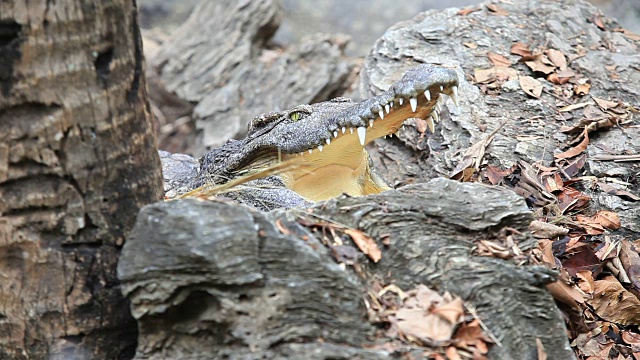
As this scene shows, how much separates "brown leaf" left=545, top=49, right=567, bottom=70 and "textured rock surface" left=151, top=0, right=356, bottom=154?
2655 mm

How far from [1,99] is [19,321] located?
76 cm

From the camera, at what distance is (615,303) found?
3354 millimetres

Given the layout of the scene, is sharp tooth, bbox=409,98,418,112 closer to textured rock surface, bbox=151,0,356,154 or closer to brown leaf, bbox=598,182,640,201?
brown leaf, bbox=598,182,640,201

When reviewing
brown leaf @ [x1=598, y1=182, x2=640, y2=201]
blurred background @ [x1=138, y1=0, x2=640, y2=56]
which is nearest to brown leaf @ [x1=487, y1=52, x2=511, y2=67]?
brown leaf @ [x1=598, y1=182, x2=640, y2=201]

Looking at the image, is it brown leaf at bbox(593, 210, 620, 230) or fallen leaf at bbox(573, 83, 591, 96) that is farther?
fallen leaf at bbox(573, 83, 591, 96)

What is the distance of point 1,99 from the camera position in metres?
2.13

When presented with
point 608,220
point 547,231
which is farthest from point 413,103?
point 608,220

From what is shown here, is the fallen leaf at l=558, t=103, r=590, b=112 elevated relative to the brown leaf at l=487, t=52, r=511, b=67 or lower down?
lower down

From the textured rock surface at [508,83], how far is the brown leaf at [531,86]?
37mm

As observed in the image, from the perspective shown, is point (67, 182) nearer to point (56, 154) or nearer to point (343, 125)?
point (56, 154)

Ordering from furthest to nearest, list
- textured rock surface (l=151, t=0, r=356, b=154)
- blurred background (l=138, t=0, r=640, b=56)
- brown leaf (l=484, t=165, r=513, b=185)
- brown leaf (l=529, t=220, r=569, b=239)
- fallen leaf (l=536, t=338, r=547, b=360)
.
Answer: blurred background (l=138, t=0, r=640, b=56) → textured rock surface (l=151, t=0, r=356, b=154) → brown leaf (l=484, t=165, r=513, b=185) → brown leaf (l=529, t=220, r=569, b=239) → fallen leaf (l=536, t=338, r=547, b=360)

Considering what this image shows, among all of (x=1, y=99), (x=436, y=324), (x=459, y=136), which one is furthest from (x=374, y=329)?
(x=459, y=136)

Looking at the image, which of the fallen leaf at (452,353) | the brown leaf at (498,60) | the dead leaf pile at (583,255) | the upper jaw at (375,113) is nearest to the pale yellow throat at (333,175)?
the upper jaw at (375,113)

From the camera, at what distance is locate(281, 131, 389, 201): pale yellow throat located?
12.3ft
